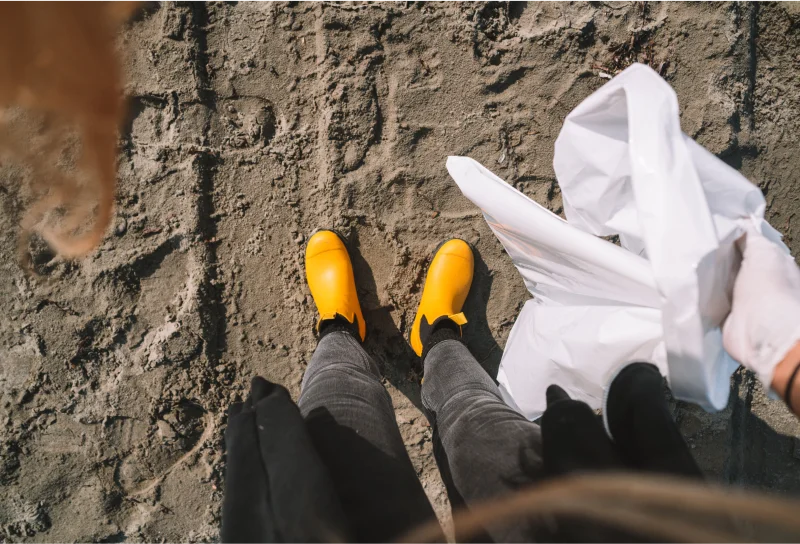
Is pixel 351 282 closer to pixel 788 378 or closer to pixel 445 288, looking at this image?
pixel 445 288

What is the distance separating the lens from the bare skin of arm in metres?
0.63

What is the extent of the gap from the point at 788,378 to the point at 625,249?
0.37 meters

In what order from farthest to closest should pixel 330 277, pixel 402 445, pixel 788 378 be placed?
pixel 330 277 → pixel 402 445 → pixel 788 378

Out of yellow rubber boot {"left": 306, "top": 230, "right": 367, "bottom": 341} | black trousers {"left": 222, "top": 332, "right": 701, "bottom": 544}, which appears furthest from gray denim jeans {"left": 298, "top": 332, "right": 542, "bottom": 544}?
yellow rubber boot {"left": 306, "top": 230, "right": 367, "bottom": 341}

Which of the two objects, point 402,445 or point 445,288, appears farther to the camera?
point 445,288

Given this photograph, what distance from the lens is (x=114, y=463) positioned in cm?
133

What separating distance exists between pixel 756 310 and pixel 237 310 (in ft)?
4.20

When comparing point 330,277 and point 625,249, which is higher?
point 330,277

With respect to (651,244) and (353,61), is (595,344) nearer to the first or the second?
(651,244)

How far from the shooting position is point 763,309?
2.28ft

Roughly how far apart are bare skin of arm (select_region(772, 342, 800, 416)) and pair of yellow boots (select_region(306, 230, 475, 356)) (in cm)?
77

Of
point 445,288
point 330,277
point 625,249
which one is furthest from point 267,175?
point 625,249

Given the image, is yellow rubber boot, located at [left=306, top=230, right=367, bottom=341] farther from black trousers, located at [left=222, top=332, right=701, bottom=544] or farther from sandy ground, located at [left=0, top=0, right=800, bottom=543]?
black trousers, located at [left=222, top=332, right=701, bottom=544]

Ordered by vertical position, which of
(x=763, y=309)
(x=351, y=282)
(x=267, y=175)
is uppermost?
(x=267, y=175)
